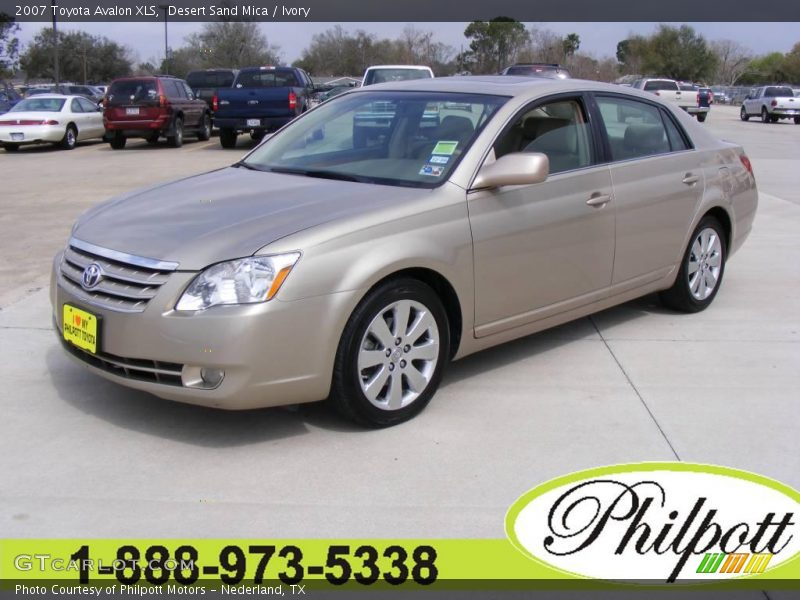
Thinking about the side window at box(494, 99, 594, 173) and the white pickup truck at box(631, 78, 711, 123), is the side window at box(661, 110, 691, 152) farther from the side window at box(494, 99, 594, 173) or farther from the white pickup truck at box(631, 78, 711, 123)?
the white pickup truck at box(631, 78, 711, 123)

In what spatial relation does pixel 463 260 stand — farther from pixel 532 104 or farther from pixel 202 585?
pixel 202 585

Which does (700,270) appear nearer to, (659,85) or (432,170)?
(432,170)

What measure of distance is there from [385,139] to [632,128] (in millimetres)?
1767

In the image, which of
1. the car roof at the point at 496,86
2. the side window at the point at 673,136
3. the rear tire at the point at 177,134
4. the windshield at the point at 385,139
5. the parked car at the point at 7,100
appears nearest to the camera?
the windshield at the point at 385,139

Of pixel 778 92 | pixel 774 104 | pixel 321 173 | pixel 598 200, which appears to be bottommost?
pixel 598 200

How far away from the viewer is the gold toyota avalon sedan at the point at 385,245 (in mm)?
3988

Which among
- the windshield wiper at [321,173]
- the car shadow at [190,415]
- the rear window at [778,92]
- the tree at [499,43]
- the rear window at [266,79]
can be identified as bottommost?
the car shadow at [190,415]

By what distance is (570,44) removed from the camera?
3019 inches

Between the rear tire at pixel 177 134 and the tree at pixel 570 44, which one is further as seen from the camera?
the tree at pixel 570 44

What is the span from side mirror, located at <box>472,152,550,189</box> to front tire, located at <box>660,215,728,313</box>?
2013 mm

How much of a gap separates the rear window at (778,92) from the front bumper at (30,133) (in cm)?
2824

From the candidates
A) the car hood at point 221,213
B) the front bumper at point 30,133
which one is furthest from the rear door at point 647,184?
the front bumper at point 30,133

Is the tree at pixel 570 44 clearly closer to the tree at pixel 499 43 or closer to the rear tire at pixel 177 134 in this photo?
the tree at pixel 499 43

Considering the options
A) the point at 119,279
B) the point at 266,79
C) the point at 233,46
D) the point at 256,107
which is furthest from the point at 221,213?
the point at 233,46
